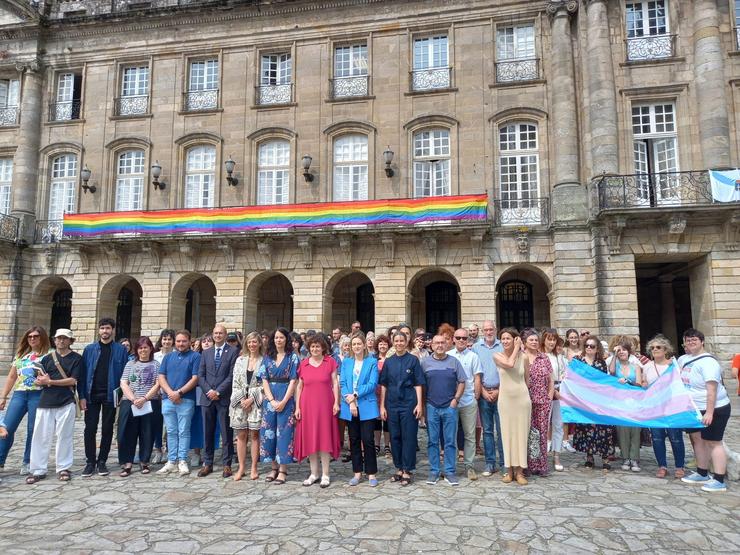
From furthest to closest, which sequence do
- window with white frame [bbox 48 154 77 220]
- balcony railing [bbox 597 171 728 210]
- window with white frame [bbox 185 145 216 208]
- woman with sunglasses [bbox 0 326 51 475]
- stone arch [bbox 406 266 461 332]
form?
window with white frame [bbox 48 154 77 220] → stone arch [bbox 406 266 461 332] → window with white frame [bbox 185 145 216 208] → balcony railing [bbox 597 171 728 210] → woman with sunglasses [bbox 0 326 51 475]

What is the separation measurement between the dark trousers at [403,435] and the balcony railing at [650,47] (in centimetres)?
1578

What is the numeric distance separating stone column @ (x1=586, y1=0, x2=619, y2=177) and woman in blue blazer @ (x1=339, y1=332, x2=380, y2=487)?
1263 cm

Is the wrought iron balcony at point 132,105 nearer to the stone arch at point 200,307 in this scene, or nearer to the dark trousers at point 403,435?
the stone arch at point 200,307

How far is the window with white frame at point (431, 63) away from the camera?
1864cm

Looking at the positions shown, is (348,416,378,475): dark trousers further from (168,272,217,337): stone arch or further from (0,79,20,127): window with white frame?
(0,79,20,127): window with white frame

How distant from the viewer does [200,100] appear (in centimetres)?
2025

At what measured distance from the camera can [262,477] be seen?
273 inches

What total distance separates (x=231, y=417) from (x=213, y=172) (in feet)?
48.4


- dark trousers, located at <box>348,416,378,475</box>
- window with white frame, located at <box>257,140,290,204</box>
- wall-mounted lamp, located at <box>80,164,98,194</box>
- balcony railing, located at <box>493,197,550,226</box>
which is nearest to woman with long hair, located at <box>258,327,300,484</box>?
dark trousers, located at <box>348,416,378,475</box>

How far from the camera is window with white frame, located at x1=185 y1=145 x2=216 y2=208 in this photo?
782 inches

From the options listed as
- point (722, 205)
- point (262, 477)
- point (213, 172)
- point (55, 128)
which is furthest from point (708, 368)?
point (55, 128)

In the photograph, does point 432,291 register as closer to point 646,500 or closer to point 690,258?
point 690,258

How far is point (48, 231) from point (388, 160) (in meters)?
13.5

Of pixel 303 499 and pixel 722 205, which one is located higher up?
pixel 722 205
